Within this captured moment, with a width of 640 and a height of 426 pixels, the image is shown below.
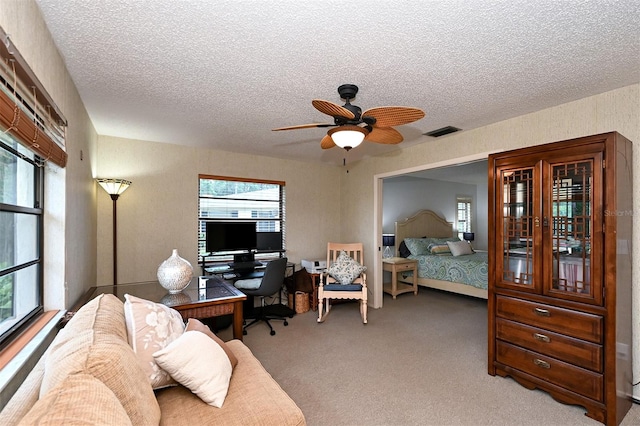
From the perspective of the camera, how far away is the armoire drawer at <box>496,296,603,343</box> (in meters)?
2.19

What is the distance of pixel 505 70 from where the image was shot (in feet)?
7.07

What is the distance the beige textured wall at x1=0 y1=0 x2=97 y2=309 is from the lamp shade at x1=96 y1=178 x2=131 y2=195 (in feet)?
1.29

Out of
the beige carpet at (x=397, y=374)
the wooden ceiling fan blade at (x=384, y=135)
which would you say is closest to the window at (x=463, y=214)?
the beige carpet at (x=397, y=374)

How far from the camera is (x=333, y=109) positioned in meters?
1.95

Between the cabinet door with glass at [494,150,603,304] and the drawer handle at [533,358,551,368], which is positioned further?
the drawer handle at [533,358,551,368]

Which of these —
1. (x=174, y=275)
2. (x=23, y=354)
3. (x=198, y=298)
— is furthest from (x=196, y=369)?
(x=174, y=275)

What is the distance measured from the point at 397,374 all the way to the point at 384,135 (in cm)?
207

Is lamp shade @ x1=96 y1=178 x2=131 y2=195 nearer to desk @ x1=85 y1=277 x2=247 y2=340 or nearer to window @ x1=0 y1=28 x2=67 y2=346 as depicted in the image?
desk @ x1=85 y1=277 x2=247 y2=340

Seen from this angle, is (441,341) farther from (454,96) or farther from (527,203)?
(454,96)

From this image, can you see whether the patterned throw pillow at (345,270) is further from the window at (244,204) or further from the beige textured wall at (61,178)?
the beige textured wall at (61,178)

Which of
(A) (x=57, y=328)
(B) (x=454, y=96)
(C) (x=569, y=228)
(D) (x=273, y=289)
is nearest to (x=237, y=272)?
(D) (x=273, y=289)

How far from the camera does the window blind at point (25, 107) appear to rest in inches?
46.4

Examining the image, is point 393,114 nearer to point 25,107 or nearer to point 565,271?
point 565,271

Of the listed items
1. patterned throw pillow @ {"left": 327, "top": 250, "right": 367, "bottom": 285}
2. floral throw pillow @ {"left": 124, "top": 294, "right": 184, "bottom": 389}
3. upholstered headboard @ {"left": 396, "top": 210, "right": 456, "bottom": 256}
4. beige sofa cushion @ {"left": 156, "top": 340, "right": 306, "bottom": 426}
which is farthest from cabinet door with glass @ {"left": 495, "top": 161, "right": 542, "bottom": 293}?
upholstered headboard @ {"left": 396, "top": 210, "right": 456, "bottom": 256}
